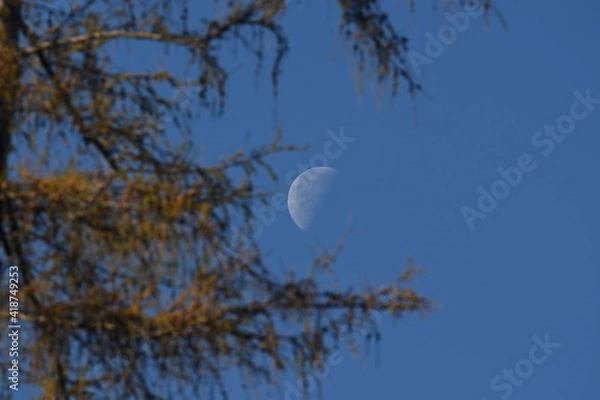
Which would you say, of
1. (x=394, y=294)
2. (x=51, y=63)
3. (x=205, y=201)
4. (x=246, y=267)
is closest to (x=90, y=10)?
(x=51, y=63)

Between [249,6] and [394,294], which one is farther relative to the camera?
[249,6]

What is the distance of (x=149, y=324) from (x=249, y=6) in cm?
140

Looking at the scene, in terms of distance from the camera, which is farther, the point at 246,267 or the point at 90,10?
the point at 90,10

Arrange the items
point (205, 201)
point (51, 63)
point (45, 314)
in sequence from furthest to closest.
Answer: point (51, 63) → point (205, 201) → point (45, 314)

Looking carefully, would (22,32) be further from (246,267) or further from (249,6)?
(246,267)

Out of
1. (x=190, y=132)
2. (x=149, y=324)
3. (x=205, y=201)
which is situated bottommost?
(x=149, y=324)

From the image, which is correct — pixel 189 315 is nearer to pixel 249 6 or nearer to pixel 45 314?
pixel 45 314

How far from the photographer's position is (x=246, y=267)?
4594mm

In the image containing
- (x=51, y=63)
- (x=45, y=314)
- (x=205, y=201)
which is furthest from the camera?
(x=51, y=63)

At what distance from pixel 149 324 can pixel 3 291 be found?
631 millimetres

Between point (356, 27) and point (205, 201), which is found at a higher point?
point (356, 27)

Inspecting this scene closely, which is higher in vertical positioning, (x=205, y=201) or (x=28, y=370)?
(x=205, y=201)

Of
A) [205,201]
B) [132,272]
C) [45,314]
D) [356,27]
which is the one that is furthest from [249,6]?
[45,314]

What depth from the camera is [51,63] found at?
198 inches
